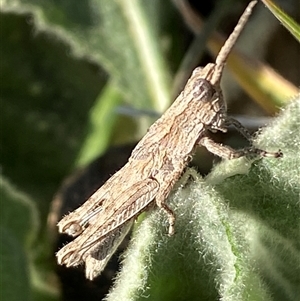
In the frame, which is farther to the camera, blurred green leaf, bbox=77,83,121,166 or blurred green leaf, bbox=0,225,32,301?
blurred green leaf, bbox=77,83,121,166

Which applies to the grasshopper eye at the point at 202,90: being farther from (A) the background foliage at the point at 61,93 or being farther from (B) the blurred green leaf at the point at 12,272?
(B) the blurred green leaf at the point at 12,272

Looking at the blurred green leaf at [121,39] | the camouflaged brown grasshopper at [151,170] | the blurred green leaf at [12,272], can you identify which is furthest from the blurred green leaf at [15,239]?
the blurred green leaf at [121,39]

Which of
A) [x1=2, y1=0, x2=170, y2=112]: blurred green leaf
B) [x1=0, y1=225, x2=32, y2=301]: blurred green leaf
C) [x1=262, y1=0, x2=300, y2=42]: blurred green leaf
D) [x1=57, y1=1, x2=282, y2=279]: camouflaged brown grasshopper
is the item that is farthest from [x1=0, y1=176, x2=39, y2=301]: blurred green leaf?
[x1=262, y1=0, x2=300, y2=42]: blurred green leaf

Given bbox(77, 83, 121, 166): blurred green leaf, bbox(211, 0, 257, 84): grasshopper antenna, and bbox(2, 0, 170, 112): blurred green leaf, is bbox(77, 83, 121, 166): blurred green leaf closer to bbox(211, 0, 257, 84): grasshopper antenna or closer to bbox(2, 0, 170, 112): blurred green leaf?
bbox(2, 0, 170, 112): blurred green leaf

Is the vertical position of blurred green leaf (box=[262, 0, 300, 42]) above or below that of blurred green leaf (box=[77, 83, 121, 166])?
above

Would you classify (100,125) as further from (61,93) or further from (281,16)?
(281,16)

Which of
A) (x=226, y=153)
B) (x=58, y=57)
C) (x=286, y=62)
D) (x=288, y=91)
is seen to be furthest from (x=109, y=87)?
(x=226, y=153)

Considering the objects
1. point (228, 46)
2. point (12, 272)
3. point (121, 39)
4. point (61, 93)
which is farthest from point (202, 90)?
point (61, 93)

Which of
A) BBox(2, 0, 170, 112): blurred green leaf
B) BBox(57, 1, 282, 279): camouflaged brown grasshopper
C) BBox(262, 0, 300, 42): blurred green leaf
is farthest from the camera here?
BBox(2, 0, 170, 112): blurred green leaf
